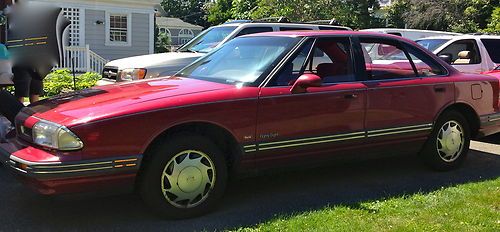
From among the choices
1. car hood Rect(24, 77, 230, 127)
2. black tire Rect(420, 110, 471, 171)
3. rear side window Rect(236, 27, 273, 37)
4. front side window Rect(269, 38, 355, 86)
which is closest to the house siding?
rear side window Rect(236, 27, 273, 37)

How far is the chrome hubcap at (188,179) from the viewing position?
159 inches

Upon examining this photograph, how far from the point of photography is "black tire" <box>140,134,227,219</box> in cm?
397

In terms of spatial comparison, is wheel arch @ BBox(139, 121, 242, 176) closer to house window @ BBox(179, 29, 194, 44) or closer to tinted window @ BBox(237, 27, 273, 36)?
tinted window @ BBox(237, 27, 273, 36)

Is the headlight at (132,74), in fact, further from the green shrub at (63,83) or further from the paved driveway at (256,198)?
the green shrub at (63,83)

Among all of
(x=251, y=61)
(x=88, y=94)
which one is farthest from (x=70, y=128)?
(x=251, y=61)

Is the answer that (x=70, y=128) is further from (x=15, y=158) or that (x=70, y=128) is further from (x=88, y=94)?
(x=88, y=94)

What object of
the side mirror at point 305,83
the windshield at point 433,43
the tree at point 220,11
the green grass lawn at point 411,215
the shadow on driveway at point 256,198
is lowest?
the shadow on driveway at point 256,198

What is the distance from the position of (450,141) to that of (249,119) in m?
2.63

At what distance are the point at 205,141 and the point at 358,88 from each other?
1.70 metres

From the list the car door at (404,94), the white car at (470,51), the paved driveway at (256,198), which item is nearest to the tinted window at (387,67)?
the car door at (404,94)

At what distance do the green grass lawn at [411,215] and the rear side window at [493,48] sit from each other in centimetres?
635

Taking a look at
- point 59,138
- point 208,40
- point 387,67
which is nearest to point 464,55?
point 208,40

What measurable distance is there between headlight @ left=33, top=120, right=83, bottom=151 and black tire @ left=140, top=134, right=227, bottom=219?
0.58 m

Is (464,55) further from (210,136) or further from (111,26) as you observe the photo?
(111,26)
